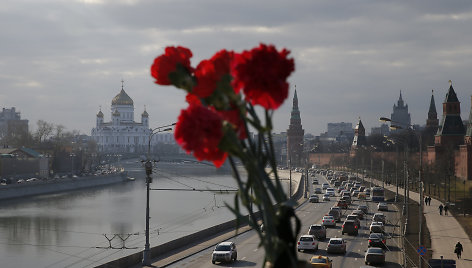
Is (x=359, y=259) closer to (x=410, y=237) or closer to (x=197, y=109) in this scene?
(x=410, y=237)

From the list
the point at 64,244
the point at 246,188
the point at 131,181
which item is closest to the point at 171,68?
the point at 246,188

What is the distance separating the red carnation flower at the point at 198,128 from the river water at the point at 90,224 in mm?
26251

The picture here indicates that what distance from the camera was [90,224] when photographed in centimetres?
5038

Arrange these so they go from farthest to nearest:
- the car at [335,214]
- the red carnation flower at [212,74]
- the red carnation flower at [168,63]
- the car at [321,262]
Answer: the car at [335,214], the car at [321,262], the red carnation flower at [168,63], the red carnation flower at [212,74]

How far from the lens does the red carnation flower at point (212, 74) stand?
3871mm

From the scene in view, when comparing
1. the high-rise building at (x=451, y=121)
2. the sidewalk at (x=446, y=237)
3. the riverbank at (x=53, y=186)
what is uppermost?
the high-rise building at (x=451, y=121)

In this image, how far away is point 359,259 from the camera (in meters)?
27.4

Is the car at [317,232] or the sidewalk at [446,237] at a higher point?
the car at [317,232]

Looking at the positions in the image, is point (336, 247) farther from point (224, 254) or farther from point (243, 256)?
point (224, 254)

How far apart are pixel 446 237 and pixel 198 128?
32977 mm

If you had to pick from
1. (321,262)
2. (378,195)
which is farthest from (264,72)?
(378,195)

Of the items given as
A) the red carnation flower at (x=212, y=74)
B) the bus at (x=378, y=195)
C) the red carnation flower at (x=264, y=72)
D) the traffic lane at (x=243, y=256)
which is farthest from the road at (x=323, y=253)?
the red carnation flower at (x=264, y=72)

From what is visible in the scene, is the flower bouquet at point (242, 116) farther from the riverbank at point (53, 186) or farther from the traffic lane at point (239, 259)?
the riverbank at point (53, 186)

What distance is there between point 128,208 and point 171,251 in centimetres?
3383
